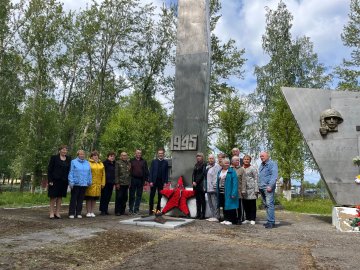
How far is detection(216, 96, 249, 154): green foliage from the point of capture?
679 inches

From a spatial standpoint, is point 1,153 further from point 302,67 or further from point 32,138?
point 302,67

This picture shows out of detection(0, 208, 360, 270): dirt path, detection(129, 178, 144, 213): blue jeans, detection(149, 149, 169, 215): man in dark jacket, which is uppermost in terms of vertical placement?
detection(149, 149, 169, 215): man in dark jacket

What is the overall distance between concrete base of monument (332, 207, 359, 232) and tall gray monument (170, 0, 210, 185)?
3.36 m

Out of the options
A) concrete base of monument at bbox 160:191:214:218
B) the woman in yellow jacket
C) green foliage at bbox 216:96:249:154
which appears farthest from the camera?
green foliage at bbox 216:96:249:154

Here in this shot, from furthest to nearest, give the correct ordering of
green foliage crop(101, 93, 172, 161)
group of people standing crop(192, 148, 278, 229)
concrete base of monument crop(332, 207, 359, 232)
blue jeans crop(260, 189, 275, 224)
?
green foliage crop(101, 93, 172, 161), group of people standing crop(192, 148, 278, 229), blue jeans crop(260, 189, 275, 224), concrete base of monument crop(332, 207, 359, 232)

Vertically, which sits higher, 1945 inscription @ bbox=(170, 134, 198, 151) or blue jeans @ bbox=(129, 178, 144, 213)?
1945 inscription @ bbox=(170, 134, 198, 151)

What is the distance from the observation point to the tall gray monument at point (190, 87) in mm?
9148

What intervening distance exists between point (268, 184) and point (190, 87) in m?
3.36

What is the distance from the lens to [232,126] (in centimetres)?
1723

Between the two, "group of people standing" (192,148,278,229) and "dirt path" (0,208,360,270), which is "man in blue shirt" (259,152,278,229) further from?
"dirt path" (0,208,360,270)

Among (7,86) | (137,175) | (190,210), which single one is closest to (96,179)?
(137,175)

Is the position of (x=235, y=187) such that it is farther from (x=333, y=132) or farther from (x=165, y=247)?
(x=165, y=247)

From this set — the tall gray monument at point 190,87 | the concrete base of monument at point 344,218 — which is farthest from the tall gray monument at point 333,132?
the tall gray monument at point 190,87

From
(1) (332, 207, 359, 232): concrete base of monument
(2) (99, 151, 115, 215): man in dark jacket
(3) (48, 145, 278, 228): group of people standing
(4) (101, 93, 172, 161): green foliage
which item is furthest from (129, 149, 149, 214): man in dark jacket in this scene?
(4) (101, 93, 172, 161): green foliage
